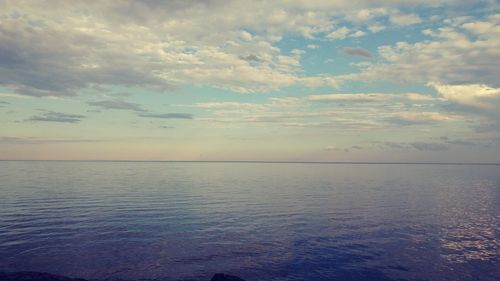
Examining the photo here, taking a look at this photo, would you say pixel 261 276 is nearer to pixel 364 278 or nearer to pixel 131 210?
pixel 364 278

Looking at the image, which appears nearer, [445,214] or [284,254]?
[284,254]

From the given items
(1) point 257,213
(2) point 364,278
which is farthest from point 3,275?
(1) point 257,213

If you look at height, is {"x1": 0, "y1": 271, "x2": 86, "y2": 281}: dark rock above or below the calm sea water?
above

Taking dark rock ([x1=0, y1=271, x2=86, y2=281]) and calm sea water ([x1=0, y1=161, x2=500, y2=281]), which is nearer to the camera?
dark rock ([x1=0, y1=271, x2=86, y2=281])

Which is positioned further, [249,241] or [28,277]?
[249,241]

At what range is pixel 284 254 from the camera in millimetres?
31656

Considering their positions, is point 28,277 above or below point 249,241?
above

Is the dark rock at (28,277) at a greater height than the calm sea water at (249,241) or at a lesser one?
greater

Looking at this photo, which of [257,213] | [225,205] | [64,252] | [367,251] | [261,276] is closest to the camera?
[261,276]

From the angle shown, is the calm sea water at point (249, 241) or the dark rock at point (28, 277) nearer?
the dark rock at point (28, 277)

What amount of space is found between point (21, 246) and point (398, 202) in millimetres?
65699

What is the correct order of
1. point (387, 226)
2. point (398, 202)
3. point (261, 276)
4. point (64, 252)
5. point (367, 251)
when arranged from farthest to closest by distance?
point (398, 202)
point (387, 226)
point (367, 251)
point (64, 252)
point (261, 276)

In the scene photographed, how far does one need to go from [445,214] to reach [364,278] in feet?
127

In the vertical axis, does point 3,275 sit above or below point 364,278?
above
